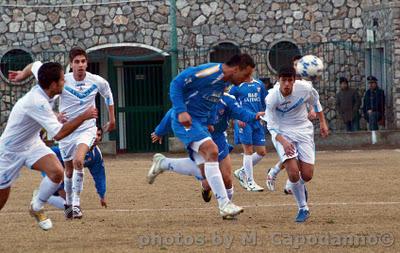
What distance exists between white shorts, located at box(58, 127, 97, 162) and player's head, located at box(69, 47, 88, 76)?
74 centimetres

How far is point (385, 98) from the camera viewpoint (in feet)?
111

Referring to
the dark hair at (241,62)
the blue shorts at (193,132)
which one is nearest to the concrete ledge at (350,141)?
the blue shorts at (193,132)

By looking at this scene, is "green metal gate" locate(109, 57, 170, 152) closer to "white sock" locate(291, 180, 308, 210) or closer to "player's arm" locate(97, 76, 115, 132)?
"player's arm" locate(97, 76, 115, 132)

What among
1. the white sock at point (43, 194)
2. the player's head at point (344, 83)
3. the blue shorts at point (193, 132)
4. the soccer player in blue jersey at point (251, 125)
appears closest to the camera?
the white sock at point (43, 194)

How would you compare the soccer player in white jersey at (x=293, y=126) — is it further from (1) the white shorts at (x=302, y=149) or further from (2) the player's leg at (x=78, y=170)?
(2) the player's leg at (x=78, y=170)

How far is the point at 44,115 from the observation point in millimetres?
11961

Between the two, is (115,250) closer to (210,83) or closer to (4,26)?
(210,83)

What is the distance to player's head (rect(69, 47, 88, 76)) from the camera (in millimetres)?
15531

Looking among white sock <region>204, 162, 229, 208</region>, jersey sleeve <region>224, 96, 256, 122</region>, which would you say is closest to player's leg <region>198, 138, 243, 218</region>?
white sock <region>204, 162, 229, 208</region>

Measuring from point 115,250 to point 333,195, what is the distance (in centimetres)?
680

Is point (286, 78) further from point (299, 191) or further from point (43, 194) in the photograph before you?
point (43, 194)

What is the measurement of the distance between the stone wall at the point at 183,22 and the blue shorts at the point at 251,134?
14.5m

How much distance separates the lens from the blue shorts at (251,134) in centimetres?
2055

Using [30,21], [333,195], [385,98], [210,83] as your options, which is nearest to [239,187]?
[333,195]
